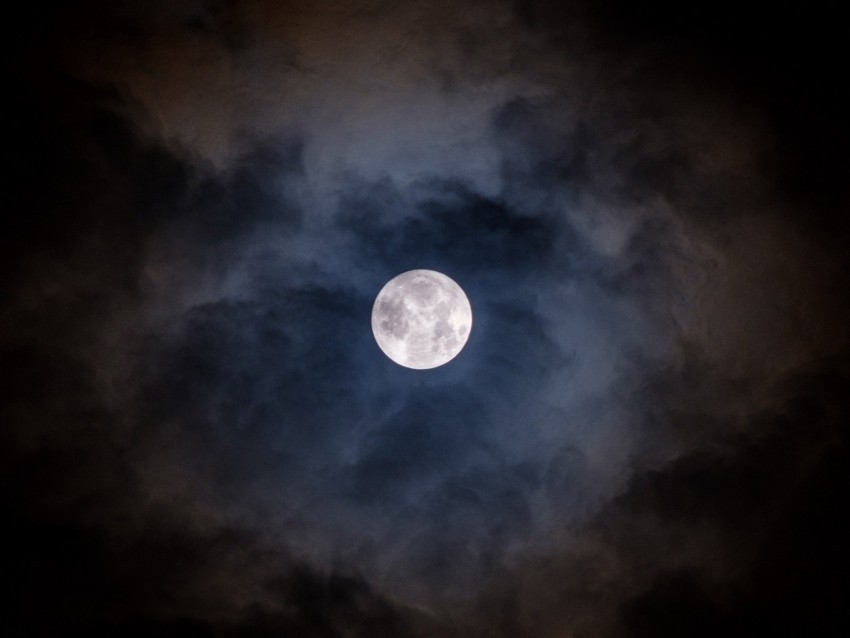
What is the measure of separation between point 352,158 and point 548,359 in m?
4.54

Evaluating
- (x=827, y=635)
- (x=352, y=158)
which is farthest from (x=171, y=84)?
(x=827, y=635)

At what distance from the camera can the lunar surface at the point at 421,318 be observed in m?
10.1

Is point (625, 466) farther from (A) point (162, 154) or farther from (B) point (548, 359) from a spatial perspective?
(A) point (162, 154)

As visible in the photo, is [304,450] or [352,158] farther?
[304,450]

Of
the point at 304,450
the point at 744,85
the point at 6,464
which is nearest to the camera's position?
the point at 744,85

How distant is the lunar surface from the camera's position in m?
10.1

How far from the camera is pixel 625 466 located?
10.4 metres

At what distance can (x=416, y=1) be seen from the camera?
9.14m

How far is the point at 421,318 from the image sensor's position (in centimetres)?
1012

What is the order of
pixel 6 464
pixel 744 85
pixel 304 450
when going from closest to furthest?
pixel 744 85
pixel 6 464
pixel 304 450

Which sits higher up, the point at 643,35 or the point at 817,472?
the point at 643,35

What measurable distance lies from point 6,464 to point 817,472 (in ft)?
41.5

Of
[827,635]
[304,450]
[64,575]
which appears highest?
[304,450]

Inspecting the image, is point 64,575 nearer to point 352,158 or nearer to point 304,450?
point 304,450
